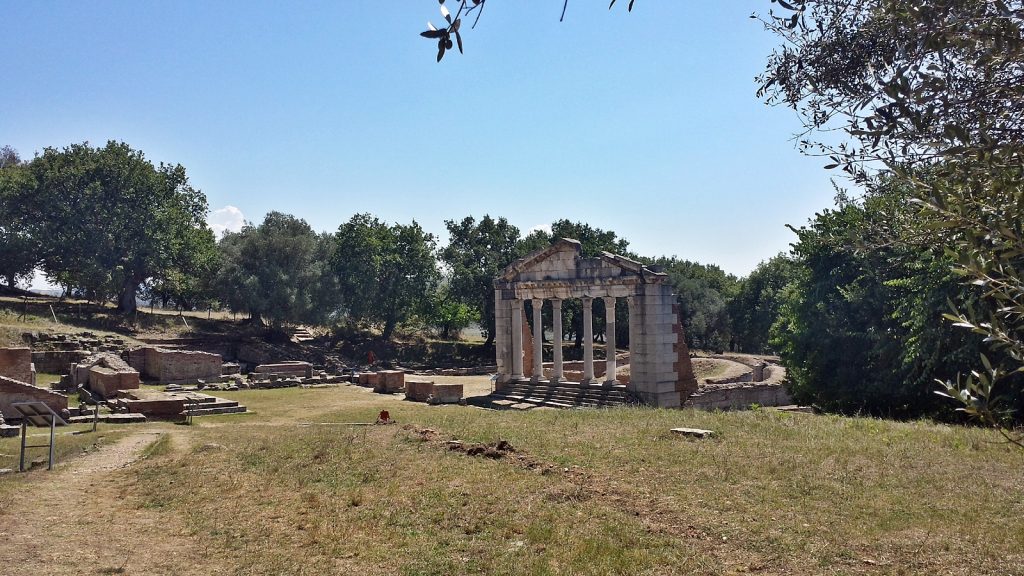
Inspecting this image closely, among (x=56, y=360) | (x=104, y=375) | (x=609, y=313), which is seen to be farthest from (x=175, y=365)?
(x=609, y=313)

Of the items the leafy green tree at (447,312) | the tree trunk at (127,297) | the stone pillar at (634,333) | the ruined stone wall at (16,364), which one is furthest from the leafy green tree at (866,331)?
the tree trunk at (127,297)

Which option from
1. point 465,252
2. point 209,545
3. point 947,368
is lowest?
point 209,545

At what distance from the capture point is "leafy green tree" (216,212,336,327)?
5188 centimetres

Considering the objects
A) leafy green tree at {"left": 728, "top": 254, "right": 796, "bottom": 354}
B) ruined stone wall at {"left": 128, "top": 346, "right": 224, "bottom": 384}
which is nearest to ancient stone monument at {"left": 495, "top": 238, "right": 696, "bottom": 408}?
ruined stone wall at {"left": 128, "top": 346, "right": 224, "bottom": 384}

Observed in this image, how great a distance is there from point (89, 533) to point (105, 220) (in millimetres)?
42647

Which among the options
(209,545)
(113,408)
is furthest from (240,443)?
(113,408)

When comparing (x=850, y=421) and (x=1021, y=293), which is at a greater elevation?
(x=1021, y=293)

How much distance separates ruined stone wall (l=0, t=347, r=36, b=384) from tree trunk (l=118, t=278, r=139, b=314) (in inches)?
944

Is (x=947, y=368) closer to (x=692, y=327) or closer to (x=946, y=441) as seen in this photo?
(x=946, y=441)

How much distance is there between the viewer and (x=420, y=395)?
31484 mm

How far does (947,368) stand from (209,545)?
1983cm

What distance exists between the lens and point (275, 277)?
172ft

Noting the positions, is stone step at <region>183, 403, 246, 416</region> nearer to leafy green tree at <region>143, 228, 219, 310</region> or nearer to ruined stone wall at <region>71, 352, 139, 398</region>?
ruined stone wall at <region>71, 352, 139, 398</region>

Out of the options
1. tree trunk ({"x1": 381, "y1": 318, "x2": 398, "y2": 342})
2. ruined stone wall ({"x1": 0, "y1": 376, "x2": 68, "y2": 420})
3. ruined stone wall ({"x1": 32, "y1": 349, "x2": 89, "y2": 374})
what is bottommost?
ruined stone wall ({"x1": 0, "y1": 376, "x2": 68, "y2": 420})
